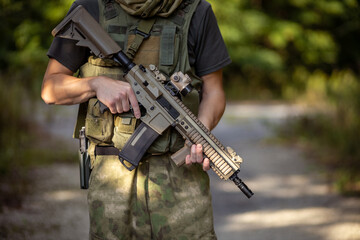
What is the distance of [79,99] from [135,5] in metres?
0.46

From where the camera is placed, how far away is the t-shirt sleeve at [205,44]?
2188 mm

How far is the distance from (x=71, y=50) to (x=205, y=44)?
57cm

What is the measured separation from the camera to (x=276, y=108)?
12555 mm

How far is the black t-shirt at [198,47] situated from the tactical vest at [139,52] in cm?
4

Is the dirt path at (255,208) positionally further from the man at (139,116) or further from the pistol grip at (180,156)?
the pistol grip at (180,156)

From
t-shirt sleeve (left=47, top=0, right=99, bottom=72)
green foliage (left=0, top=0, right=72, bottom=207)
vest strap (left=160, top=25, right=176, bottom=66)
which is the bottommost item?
green foliage (left=0, top=0, right=72, bottom=207)

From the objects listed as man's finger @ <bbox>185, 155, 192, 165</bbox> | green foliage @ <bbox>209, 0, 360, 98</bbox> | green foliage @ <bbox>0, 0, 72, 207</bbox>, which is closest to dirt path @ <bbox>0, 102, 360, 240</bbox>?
green foliage @ <bbox>0, 0, 72, 207</bbox>

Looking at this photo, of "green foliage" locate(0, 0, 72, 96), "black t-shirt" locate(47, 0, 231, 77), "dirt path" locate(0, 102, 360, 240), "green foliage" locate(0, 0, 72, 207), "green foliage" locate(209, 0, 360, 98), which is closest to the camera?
"black t-shirt" locate(47, 0, 231, 77)

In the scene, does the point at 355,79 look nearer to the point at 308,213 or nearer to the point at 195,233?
the point at 308,213

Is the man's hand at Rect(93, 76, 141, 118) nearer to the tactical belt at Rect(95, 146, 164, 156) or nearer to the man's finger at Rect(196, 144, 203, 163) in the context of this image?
the tactical belt at Rect(95, 146, 164, 156)

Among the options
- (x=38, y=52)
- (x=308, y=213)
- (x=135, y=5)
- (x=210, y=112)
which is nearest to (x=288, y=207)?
(x=308, y=213)

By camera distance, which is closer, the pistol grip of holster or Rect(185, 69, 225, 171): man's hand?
the pistol grip of holster

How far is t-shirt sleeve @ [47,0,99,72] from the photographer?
215cm

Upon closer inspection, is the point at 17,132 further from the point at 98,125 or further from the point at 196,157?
the point at 196,157
